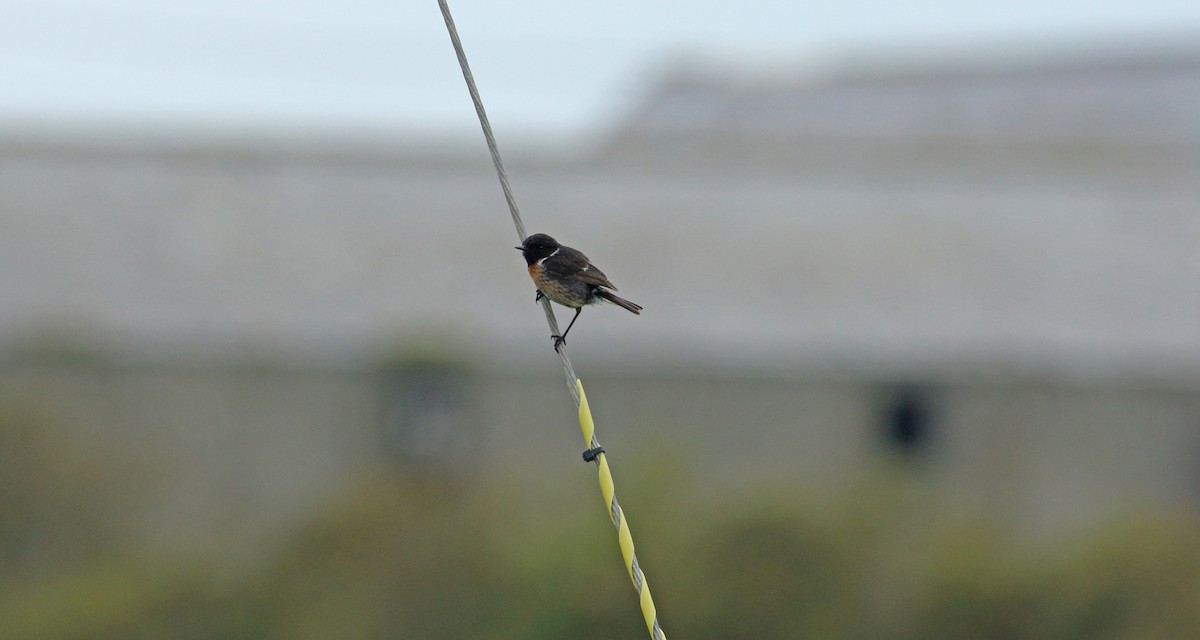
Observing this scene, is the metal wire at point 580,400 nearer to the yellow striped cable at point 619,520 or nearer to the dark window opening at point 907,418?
the yellow striped cable at point 619,520

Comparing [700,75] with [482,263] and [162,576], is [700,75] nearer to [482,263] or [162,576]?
[482,263]

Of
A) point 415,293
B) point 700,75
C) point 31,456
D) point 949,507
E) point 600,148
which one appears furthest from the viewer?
point 700,75

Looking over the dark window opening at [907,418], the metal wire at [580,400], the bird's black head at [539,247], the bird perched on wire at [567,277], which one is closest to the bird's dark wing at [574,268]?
the bird perched on wire at [567,277]

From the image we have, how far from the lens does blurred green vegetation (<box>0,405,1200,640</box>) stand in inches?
504

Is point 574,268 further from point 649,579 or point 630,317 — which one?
point 630,317

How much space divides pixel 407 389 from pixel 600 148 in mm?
12324

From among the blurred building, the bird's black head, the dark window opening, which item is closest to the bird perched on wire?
the bird's black head

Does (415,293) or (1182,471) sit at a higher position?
(415,293)

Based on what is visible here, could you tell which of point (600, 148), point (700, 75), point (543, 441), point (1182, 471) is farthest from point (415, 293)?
point (700, 75)

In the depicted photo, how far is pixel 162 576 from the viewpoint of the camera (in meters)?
13.6

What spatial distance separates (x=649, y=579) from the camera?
43.0ft

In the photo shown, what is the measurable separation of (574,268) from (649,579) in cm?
683

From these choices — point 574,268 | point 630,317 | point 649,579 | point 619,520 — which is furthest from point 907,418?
point 619,520

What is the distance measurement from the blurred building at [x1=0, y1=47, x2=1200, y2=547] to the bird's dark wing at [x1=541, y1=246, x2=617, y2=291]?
1435 centimetres
